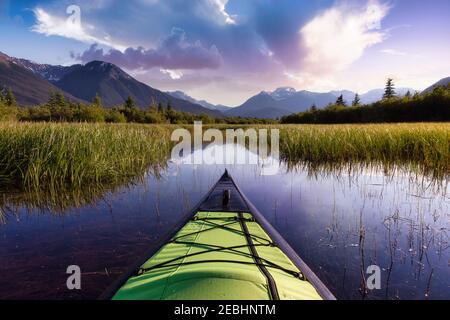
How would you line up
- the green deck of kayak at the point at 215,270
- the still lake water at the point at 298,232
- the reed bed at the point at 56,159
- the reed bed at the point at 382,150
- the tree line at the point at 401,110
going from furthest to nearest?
1. the tree line at the point at 401,110
2. the reed bed at the point at 382,150
3. the reed bed at the point at 56,159
4. the still lake water at the point at 298,232
5. the green deck of kayak at the point at 215,270

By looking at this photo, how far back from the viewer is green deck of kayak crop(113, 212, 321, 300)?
77.5 inches

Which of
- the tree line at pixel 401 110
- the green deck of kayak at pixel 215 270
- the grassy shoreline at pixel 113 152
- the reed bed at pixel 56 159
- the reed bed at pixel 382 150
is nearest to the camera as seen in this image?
the green deck of kayak at pixel 215 270

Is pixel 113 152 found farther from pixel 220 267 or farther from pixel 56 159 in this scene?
pixel 220 267

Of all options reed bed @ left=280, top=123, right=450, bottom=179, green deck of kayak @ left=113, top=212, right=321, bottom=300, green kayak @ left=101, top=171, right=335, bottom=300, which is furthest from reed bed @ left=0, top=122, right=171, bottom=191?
reed bed @ left=280, top=123, right=450, bottom=179

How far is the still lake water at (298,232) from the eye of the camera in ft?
10.9

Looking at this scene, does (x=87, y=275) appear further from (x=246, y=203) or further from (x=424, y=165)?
(x=424, y=165)

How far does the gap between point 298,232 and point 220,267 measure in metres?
2.92

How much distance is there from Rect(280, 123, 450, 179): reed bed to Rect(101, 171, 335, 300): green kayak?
26.4ft

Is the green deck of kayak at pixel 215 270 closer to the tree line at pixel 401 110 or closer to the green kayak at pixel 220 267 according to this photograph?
the green kayak at pixel 220 267

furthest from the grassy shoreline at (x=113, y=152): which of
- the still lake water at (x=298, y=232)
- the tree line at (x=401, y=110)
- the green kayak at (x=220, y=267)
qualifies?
the tree line at (x=401, y=110)

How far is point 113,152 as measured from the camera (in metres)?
9.47

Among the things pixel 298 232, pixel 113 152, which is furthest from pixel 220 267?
pixel 113 152

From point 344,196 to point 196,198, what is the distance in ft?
12.2
